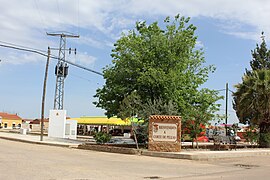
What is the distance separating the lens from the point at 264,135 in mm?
28078

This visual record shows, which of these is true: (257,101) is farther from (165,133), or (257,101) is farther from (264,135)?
(165,133)

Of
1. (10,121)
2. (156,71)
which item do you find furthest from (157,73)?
(10,121)


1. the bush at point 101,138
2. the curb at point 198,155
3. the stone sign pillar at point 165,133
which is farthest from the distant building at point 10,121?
the curb at point 198,155

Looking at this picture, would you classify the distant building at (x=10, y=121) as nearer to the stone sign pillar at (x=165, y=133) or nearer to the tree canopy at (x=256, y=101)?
the tree canopy at (x=256, y=101)

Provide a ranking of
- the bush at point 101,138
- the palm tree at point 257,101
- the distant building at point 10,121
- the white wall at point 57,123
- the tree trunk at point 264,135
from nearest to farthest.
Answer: the bush at point 101,138 < the palm tree at point 257,101 < the tree trunk at point 264,135 < the white wall at point 57,123 < the distant building at point 10,121

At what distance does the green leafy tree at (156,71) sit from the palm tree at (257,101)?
2673 mm

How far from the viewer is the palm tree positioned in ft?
88.4

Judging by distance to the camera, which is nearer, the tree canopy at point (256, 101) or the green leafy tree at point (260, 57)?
the tree canopy at point (256, 101)

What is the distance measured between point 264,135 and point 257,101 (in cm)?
297

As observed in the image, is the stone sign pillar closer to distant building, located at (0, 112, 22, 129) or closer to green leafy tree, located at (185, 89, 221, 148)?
green leafy tree, located at (185, 89, 221, 148)

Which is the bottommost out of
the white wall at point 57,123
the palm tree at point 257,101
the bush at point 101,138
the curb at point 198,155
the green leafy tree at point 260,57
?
the curb at point 198,155

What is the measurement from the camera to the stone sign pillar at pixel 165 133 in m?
21.4

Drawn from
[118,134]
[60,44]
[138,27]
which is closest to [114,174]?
[138,27]

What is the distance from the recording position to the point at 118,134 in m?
57.2
